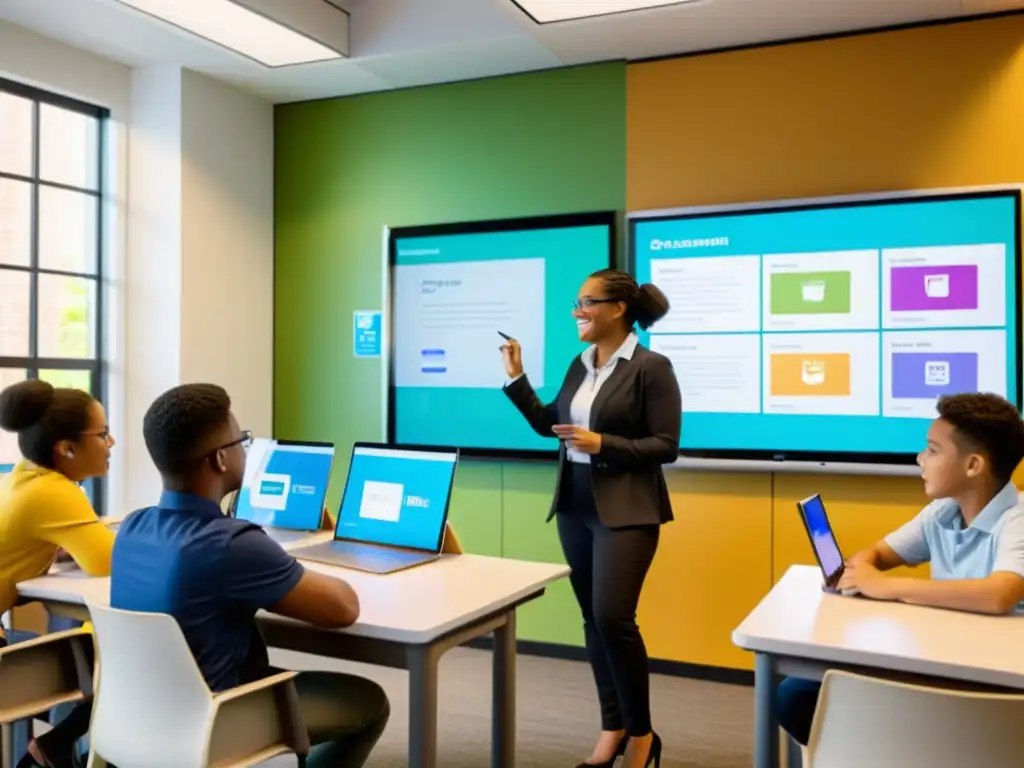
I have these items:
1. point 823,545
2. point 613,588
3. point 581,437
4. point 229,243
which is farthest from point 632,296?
point 229,243

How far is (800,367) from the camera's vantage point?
3.67 meters

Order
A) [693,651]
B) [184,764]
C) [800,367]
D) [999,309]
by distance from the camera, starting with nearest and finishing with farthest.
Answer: [184,764] < [999,309] < [800,367] < [693,651]

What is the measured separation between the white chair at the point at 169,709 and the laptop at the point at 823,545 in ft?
4.16

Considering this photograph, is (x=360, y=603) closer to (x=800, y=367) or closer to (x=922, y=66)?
(x=800, y=367)

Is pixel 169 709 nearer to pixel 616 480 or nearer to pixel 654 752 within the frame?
pixel 616 480

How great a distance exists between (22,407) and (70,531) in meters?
0.38

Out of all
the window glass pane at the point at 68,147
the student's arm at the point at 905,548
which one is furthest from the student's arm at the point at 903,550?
the window glass pane at the point at 68,147

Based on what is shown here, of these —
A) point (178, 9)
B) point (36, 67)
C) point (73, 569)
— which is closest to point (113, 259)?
point (36, 67)

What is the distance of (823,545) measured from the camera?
2.20 m

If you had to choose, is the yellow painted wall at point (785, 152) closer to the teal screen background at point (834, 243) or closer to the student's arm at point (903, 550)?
the teal screen background at point (834, 243)

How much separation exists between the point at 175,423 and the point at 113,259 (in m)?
2.92

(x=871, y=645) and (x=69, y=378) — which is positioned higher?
(x=69, y=378)

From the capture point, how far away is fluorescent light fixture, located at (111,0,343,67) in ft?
11.1

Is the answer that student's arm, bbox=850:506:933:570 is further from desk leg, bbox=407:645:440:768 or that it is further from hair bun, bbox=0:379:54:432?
hair bun, bbox=0:379:54:432
